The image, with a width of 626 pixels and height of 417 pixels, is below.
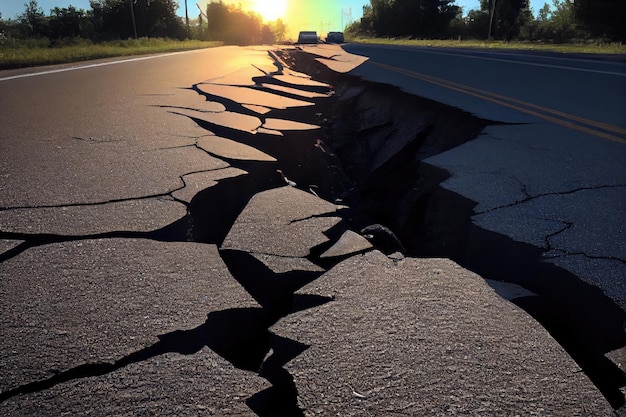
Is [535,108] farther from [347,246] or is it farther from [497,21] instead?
[497,21]

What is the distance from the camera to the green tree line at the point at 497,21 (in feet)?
98.8

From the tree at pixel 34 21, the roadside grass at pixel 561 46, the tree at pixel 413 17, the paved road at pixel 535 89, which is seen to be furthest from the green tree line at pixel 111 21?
the paved road at pixel 535 89

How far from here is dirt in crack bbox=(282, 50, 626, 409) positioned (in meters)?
1.58

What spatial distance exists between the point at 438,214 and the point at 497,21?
34723 mm

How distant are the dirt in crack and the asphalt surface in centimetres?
18

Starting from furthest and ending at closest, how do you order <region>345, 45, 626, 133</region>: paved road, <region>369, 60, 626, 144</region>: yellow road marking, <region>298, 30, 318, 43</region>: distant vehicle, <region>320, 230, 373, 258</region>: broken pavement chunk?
1. <region>298, 30, 318, 43</region>: distant vehicle
2. <region>345, 45, 626, 133</region>: paved road
3. <region>369, 60, 626, 144</region>: yellow road marking
4. <region>320, 230, 373, 258</region>: broken pavement chunk

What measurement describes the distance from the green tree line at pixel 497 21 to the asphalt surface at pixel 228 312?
1273 inches

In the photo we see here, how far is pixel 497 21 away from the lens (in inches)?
1288

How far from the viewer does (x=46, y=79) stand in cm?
760

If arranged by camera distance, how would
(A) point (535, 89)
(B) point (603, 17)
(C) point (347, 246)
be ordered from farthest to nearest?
(B) point (603, 17), (A) point (535, 89), (C) point (347, 246)

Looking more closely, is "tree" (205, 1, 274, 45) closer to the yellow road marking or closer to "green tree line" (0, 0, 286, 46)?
"green tree line" (0, 0, 286, 46)

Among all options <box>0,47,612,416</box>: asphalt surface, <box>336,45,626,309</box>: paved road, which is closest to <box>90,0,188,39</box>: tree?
<box>336,45,626,309</box>: paved road

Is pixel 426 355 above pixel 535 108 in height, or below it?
below

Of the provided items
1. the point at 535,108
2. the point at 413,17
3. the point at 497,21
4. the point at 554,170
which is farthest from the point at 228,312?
the point at 413,17
